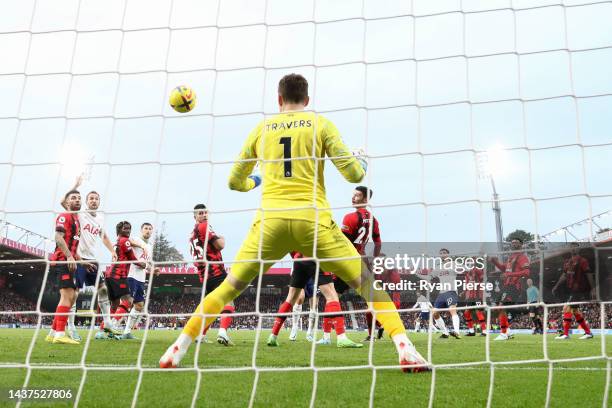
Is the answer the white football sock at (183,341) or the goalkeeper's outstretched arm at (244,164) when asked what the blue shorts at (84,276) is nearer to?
the white football sock at (183,341)

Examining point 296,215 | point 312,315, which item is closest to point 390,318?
point 296,215

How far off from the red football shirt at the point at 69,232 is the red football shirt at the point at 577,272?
27.8 ft

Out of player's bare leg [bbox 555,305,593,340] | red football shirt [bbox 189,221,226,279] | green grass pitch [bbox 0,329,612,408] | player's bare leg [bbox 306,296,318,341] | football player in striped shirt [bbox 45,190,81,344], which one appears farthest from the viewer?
player's bare leg [bbox 555,305,593,340]

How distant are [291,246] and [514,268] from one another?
8211mm

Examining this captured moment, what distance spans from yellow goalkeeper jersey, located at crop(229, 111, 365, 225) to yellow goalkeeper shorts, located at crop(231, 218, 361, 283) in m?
0.06

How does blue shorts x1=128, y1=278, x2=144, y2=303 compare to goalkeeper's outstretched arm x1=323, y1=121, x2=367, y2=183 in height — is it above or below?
below

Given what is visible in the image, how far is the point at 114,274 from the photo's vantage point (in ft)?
25.0

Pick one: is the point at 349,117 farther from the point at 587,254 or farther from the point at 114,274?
the point at 587,254

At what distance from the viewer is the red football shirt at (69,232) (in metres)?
6.18

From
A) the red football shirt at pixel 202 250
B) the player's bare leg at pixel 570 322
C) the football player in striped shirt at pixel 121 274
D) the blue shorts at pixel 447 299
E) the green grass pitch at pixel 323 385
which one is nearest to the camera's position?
the green grass pitch at pixel 323 385

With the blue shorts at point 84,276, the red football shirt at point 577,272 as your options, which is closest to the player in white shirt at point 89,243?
the blue shorts at point 84,276

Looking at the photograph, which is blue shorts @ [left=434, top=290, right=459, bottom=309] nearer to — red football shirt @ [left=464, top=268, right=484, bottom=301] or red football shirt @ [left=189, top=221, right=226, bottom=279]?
red football shirt @ [left=464, top=268, right=484, bottom=301]

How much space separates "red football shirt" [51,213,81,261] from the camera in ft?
20.3

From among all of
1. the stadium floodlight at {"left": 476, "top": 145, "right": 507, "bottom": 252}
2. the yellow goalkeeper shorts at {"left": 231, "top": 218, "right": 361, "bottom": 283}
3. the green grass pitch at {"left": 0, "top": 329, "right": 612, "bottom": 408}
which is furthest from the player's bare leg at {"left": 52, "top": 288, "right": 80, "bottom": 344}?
the stadium floodlight at {"left": 476, "top": 145, "right": 507, "bottom": 252}
